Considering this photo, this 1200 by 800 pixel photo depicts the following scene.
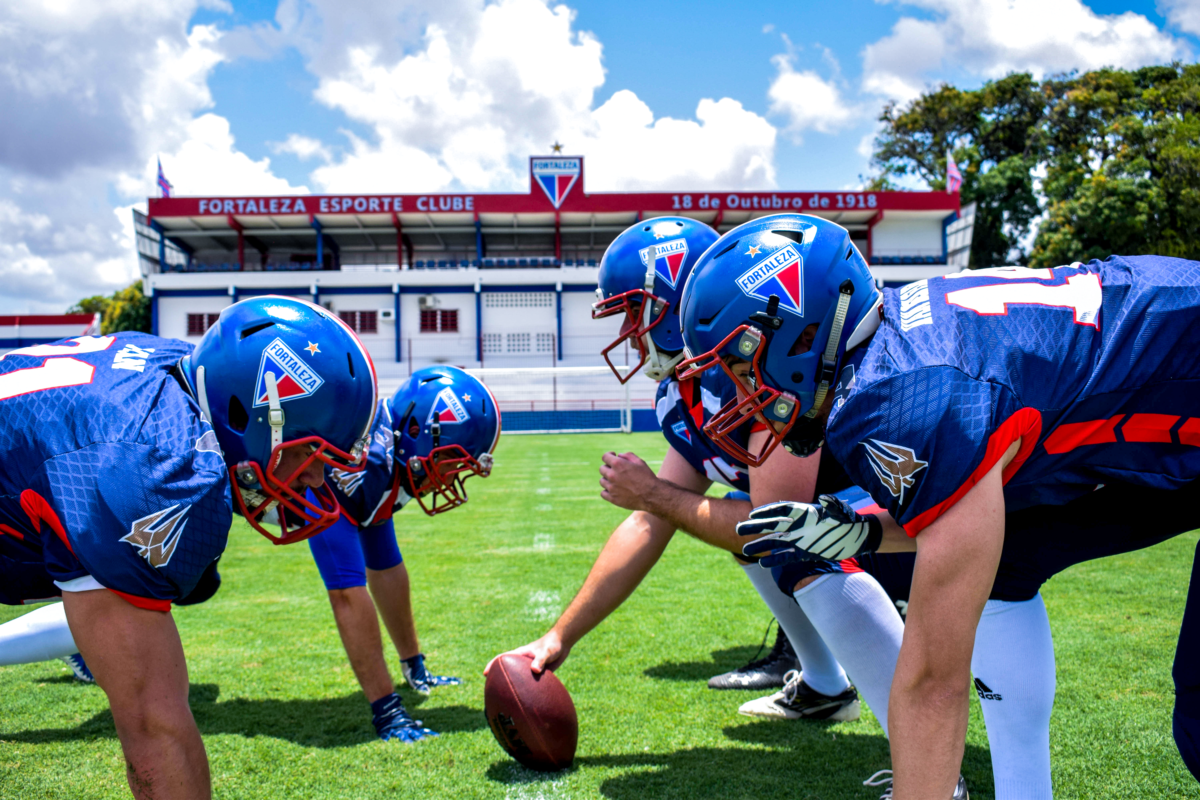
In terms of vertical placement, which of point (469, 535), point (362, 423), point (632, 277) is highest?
point (632, 277)

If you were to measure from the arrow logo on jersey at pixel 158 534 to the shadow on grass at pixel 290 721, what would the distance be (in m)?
1.78

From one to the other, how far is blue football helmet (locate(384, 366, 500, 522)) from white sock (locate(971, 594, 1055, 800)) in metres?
2.20

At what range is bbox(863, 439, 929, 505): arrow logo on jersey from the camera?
1.57m

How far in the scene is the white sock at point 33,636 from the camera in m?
3.07

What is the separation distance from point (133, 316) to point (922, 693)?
49.4 meters

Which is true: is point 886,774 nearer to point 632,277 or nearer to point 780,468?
point 780,468

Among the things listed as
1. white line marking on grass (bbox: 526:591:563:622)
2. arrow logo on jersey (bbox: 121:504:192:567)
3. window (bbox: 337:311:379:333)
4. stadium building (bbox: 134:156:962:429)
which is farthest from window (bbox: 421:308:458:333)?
arrow logo on jersey (bbox: 121:504:192:567)

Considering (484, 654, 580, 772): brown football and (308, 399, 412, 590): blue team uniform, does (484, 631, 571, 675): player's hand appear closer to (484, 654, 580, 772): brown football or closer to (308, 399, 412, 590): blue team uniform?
(484, 654, 580, 772): brown football

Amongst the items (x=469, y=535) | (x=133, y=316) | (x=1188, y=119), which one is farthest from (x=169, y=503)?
(x=133, y=316)

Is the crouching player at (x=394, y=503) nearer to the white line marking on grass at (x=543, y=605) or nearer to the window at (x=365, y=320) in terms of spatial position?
the white line marking on grass at (x=543, y=605)

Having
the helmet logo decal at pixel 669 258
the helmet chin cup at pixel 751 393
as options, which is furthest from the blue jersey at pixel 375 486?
the helmet chin cup at pixel 751 393

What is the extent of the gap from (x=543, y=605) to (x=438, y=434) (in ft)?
6.37

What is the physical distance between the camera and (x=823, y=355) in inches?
76.5

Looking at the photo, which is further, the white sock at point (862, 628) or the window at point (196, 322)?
the window at point (196, 322)
